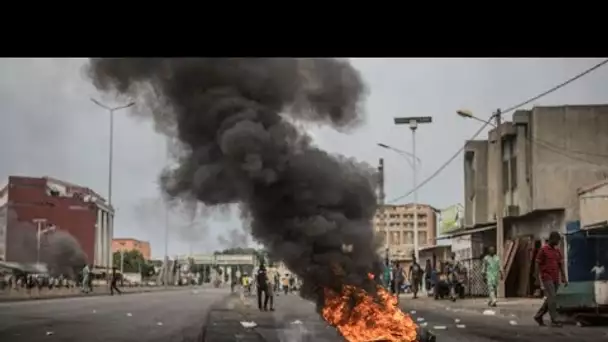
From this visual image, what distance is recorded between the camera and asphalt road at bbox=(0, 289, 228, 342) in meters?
9.81

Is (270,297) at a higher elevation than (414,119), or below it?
below

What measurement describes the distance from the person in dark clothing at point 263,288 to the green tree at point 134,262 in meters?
1.87

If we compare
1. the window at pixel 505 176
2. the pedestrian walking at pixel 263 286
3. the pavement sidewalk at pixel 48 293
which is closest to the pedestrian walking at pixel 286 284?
the pedestrian walking at pixel 263 286

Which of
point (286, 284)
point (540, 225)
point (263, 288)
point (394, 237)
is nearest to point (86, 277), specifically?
point (263, 288)

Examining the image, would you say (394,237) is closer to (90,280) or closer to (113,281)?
(90,280)

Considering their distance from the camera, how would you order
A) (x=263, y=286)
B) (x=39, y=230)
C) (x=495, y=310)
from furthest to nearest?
(x=495, y=310), (x=39, y=230), (x=263, y=286)

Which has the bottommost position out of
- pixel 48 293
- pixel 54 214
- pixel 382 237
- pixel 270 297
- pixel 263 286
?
pixel 48 293

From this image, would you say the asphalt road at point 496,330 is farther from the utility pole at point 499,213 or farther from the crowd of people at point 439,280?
the utility pole at point 499,213

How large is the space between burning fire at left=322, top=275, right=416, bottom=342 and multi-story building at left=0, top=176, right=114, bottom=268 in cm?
289

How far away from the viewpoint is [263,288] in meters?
12.5

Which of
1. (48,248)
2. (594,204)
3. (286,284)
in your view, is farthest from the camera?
(594,204)

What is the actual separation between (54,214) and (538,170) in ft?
Answer: 38.6
